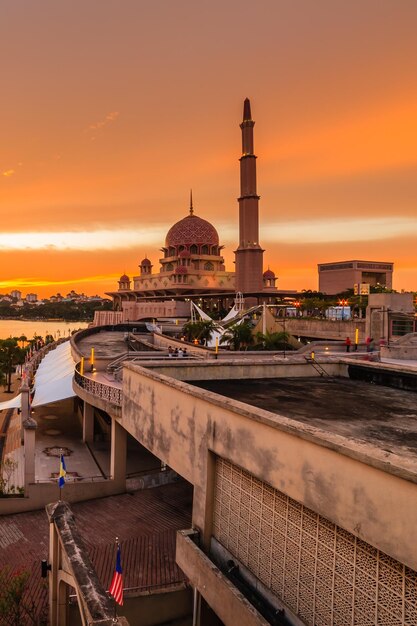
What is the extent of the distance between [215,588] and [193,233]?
98.9 metres

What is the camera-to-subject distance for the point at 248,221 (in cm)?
7362

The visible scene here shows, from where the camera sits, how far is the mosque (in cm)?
7744

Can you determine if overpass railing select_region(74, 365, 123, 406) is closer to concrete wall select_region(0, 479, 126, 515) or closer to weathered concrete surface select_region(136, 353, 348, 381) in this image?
concrete wall select_region(0, 479, 126, 515)

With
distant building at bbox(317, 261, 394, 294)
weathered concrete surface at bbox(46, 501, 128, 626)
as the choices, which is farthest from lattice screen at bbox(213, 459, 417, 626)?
distant building at bbox(317, 261, 394, 294)

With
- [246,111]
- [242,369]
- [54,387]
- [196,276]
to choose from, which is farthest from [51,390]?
[196,276]

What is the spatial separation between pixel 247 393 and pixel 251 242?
65087 mm

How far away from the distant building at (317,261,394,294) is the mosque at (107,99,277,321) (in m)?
12.2

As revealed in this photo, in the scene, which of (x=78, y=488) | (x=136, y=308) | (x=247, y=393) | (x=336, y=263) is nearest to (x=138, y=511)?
(x=78, y=488)

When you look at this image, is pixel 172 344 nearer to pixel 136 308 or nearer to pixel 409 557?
pixel 409 557

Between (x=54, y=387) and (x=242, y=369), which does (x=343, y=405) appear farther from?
(x=54, y=387)

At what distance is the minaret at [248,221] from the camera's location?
7319cm

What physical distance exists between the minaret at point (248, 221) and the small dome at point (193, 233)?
27393 mm

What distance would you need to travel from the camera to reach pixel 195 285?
323 feet

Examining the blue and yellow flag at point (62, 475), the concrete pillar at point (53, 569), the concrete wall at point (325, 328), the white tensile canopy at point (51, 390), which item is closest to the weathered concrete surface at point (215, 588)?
the concrete pillar at point (53, 569)
